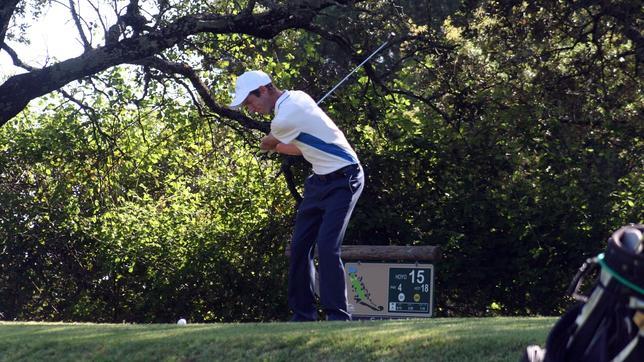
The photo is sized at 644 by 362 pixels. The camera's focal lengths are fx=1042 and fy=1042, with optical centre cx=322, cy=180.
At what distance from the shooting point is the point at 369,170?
1438cm

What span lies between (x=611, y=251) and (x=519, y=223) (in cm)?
1062

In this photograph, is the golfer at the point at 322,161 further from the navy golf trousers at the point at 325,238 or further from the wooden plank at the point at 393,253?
the wooden plank at the point at 393,253

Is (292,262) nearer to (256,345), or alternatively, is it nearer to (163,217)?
(256,345)

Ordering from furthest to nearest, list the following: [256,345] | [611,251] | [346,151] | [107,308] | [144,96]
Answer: [107,308] < [144,96] < [346,151] < [256,345] < [611,251]

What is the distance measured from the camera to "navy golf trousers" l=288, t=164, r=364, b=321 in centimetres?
722

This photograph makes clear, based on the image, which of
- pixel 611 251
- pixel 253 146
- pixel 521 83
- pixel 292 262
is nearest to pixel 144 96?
pixel 253 146

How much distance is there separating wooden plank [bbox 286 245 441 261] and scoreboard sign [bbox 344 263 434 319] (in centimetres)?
13

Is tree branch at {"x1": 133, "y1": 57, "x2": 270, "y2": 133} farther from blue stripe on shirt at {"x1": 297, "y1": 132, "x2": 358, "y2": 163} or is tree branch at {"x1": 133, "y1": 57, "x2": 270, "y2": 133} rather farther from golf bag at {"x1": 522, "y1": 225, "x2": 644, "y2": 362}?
golf bag at {"x1": 522, "y1": 225, "x2": 644, "y2": 362}

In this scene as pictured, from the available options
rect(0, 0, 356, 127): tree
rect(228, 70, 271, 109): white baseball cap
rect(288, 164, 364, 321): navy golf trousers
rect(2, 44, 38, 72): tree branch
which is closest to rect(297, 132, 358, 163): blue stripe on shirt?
rect(288, 164, 364, 321): navy golf trousers

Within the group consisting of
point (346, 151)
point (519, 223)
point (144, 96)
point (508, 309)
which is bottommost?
point (508, 309)

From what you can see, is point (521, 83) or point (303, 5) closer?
point (303, 5)

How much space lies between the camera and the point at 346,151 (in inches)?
287

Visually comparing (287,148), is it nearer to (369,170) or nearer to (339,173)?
(339,173)

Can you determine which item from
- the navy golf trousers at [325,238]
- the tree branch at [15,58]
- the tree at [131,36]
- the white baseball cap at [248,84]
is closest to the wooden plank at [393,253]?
the tree at [131,36]
